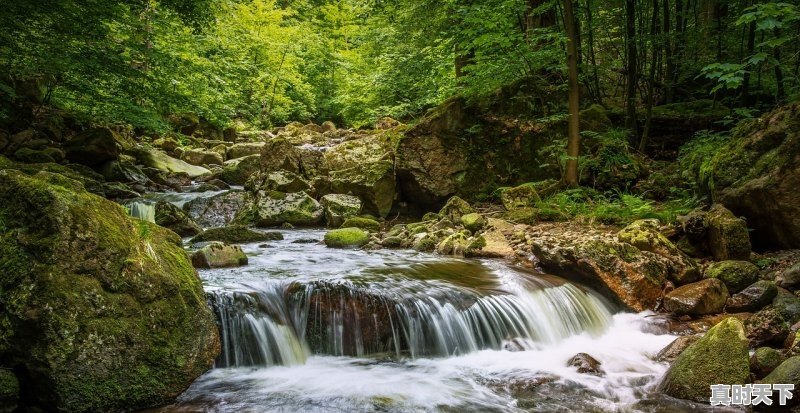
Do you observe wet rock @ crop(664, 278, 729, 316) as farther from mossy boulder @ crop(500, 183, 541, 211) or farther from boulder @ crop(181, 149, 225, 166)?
boulder @ crop(181, 149, 225, 166)

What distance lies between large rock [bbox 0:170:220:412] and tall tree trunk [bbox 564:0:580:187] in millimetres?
7534

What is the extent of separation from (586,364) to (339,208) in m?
7.54

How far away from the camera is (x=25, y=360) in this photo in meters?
2.93

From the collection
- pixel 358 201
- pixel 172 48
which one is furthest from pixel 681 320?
pixel 172 48

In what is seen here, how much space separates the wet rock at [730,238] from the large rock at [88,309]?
19.7ft

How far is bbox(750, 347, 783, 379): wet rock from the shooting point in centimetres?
A: 360

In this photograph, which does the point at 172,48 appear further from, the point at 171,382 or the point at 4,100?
the point at 171,382

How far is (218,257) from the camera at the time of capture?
21.0 feet

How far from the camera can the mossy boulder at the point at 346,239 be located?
28.3 feet

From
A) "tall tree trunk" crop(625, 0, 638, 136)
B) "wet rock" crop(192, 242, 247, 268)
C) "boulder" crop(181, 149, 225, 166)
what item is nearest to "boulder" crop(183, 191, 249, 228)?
"wet rock" crop(192, 242, 247, 268)

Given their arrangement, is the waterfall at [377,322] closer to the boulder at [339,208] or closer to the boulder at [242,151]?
the boulder at [339,208]

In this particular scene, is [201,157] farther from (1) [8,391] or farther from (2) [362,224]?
(1) [8,391]

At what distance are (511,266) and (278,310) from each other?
3.48m

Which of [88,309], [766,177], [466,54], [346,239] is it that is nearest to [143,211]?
[346,239]
